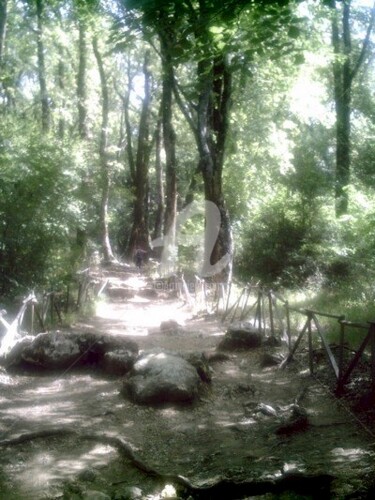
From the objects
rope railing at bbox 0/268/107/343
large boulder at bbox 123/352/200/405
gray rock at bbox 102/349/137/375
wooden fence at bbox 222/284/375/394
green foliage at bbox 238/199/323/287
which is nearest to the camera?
wooden fence at bbox 222/284/375/394

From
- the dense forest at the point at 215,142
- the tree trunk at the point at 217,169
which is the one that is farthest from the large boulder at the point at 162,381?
the tree trunk at the point at 217,169

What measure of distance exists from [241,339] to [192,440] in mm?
4756

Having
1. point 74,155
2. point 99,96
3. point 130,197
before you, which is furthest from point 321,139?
point 74,155

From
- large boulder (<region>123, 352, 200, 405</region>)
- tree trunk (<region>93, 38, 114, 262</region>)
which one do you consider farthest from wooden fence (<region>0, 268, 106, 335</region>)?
tree trunk (<region>93, 38, 114, 262</region>)

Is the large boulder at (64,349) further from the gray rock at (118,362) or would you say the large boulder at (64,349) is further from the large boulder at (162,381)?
the large boulder at (162,381)

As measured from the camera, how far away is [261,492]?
4.67 meters

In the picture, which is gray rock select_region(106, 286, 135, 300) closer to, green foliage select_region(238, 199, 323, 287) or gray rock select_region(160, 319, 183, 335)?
green foliage select_region(238, 199, 323, 287)

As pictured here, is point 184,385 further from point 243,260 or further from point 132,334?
point 243,260

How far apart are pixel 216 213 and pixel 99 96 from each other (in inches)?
862

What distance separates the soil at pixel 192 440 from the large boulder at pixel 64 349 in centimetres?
27

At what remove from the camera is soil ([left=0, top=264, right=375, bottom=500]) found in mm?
4832

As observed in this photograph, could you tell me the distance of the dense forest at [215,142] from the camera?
5852 mm

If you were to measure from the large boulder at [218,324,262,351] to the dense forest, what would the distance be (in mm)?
3157

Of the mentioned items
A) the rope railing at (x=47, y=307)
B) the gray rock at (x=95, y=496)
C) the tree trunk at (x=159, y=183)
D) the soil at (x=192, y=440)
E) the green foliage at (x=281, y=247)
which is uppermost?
the tree trunk at (x=159, y=183)
